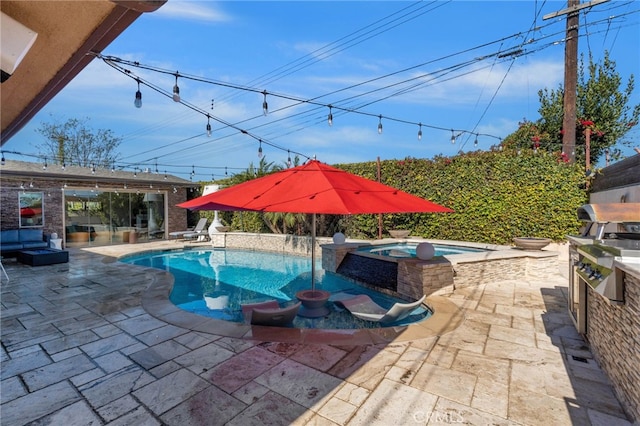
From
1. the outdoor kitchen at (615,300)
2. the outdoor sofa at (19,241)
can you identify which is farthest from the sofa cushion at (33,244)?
the outdoor kitchen at (615,300)

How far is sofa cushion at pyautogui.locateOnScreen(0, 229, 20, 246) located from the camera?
11.4m

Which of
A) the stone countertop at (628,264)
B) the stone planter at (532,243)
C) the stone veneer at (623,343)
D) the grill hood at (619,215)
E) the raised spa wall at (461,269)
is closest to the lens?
the stone countertop at (628,264)

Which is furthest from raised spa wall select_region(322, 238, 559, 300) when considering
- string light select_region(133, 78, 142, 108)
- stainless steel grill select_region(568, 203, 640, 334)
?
string light select_region(133, 78, 142, 108)

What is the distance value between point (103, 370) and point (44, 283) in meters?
6.07

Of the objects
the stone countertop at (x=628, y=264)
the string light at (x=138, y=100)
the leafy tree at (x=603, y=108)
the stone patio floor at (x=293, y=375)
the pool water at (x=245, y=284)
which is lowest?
the pool water at (x=245, y=284)

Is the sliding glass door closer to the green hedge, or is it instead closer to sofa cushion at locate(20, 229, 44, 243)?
sofa cushion at locate(20, 229, 44, 243)

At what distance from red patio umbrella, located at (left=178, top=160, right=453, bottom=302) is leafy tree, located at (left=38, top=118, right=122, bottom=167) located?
27881 mm

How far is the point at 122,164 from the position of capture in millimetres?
17312

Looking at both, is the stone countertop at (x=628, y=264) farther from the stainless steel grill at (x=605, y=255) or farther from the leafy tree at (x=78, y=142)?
the leafy tree at (x=78, y=142)

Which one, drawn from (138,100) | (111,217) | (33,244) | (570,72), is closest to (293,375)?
(138,100)

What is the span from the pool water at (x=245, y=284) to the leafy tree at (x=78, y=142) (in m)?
20.6

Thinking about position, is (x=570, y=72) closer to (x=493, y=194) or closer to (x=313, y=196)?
(x=493, y=194)

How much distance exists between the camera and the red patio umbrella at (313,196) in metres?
3.99

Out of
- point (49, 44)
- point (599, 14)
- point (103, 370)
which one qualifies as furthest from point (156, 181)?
point (599, 14)
